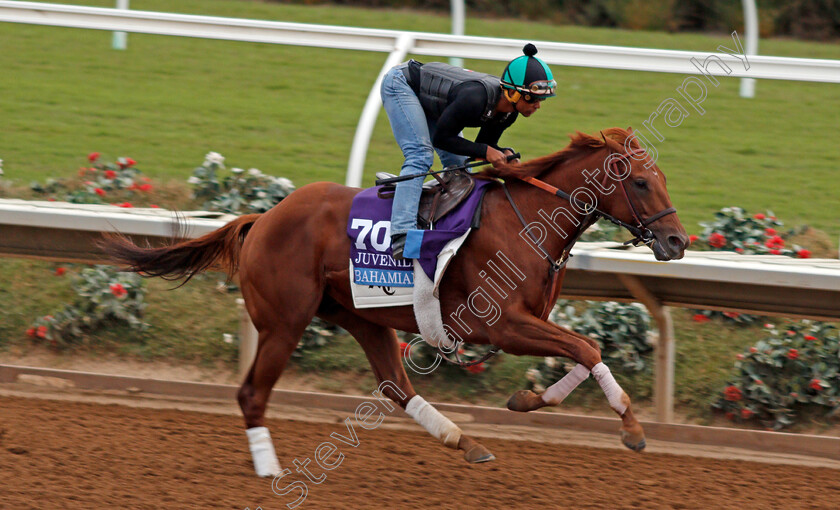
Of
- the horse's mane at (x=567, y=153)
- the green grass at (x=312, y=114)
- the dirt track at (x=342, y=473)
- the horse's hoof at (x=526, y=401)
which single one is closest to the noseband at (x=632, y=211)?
the horse's mane at (x=567, y=153)

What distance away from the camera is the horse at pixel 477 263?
14.3ft

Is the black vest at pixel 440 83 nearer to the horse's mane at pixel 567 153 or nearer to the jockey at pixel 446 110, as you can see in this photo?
the jockey at pixel 446 110

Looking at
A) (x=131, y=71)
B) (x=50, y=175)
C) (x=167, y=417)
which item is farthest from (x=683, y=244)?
(x=131, y=71)

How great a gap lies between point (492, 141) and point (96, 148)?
523 cm

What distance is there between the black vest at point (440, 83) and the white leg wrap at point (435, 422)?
4.82 ft

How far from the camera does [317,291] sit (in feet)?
16.2

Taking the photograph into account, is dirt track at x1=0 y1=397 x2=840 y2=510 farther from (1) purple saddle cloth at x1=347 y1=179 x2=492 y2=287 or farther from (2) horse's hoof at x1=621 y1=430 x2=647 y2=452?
(1) purple saddle cloth at x1=347 y1=179 x2=492 y2=287

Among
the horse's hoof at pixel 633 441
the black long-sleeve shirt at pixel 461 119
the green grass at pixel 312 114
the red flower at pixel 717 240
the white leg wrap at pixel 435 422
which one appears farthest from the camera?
the green grass at pixel 312 114

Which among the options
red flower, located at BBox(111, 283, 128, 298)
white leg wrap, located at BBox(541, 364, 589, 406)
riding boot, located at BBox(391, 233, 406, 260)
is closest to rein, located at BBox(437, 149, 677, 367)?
white leg wrap, located at BBox(541, 364, 589, 406)

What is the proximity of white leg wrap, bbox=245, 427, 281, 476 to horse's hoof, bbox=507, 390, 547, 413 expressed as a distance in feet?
3.91

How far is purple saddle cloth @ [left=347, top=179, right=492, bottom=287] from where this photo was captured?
15.2ft

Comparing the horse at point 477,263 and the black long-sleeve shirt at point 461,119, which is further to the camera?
the black long-sleeve shirt at point 461,119

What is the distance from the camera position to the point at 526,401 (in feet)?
14.8

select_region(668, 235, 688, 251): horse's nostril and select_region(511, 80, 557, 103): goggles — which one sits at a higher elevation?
select_region(511, 80, 557, 103): goggles
